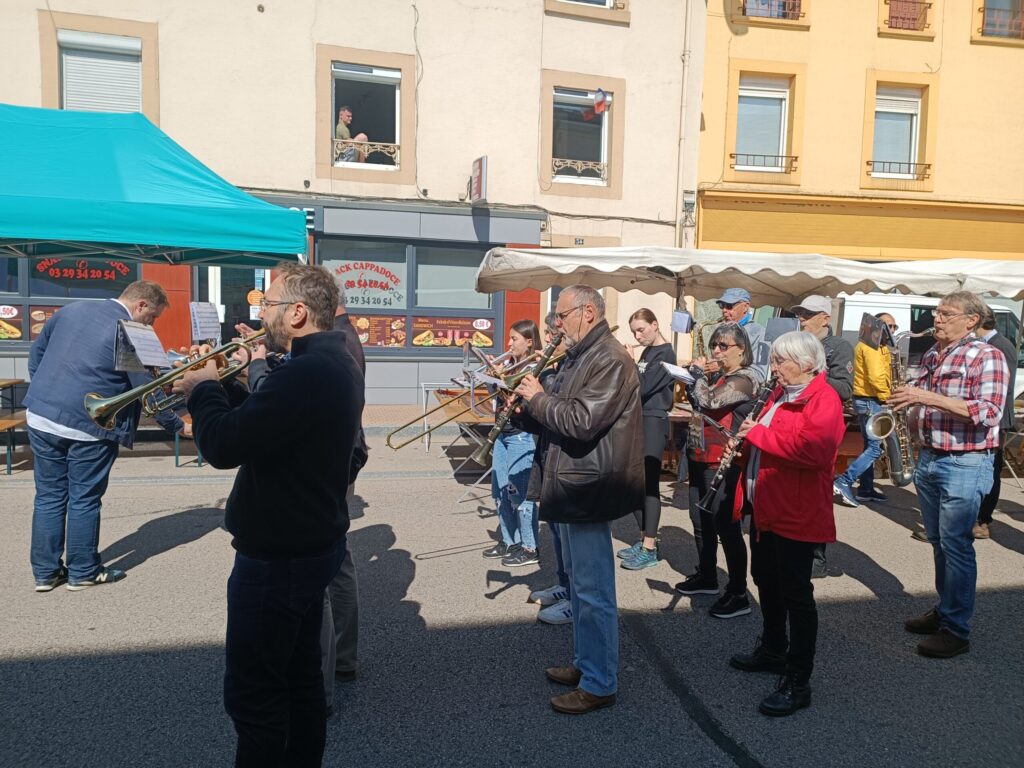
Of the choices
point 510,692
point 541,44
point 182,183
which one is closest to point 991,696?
point 510,692

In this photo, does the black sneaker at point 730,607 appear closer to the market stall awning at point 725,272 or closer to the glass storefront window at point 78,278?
the market stall awning at point 725,272

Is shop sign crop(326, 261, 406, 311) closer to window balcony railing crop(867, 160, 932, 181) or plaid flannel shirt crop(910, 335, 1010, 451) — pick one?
window balcony railing crop(867, 160, 932, 181)

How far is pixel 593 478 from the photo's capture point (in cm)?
312

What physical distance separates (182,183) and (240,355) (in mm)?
3863

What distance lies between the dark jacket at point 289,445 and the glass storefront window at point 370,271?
10684 millimetres

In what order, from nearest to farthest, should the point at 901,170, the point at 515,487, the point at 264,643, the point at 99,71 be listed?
the point at 264,643, the point at 515,487, the point at 99,71, the point at 901,170

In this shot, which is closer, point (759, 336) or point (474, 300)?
point (759, 336)

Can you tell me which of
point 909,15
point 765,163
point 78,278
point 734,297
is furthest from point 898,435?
point 909,15

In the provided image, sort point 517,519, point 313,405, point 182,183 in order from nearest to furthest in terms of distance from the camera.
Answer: point 313,405 → point 517,519 → point 182,183

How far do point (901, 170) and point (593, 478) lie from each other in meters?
14.9

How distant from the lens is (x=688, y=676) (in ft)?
11.8

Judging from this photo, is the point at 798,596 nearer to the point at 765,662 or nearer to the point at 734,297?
the point at 765,662

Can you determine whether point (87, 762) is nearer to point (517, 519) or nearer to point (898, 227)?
point (517, 519)

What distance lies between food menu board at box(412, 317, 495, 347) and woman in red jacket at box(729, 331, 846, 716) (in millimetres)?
9998
